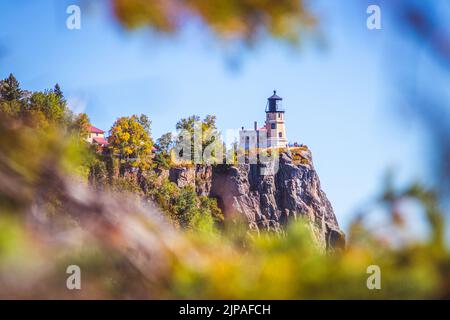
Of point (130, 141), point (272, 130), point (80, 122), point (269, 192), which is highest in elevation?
point (272, 130)

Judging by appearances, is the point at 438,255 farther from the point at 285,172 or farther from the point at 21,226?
the point at 285,172

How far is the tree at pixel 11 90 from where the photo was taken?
637 inches

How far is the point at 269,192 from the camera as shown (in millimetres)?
29625

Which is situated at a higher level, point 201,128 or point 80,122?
point 201,128

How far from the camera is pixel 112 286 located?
1.17 m

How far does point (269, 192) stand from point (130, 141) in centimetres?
1141

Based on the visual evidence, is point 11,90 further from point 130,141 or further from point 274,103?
point 274,103

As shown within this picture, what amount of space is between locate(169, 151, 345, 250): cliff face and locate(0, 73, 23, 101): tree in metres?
9.96

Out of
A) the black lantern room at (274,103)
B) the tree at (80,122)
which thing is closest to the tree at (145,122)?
the black lantern room at (274,103)

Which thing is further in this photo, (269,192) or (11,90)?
(269,192)

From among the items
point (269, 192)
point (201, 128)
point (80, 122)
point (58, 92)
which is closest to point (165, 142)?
point (201, 128)

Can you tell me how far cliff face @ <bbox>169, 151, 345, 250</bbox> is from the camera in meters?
27.5
